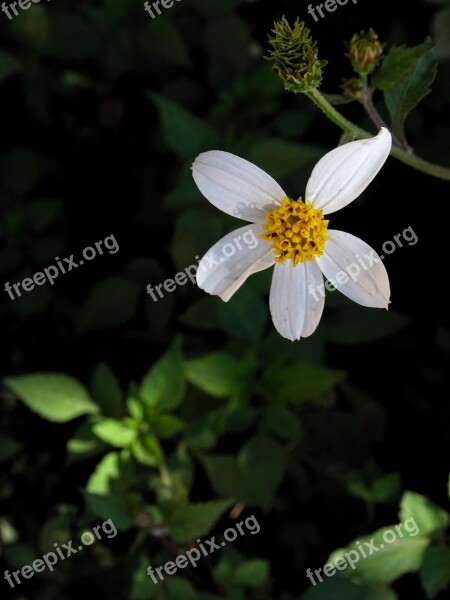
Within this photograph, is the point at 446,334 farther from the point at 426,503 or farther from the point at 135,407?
the point at 135,407

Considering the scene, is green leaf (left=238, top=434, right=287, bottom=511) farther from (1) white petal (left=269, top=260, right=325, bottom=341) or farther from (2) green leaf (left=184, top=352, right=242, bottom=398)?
(1) white petal (left=269, top=260, right=325, bottom=341)

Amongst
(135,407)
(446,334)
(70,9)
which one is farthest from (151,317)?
(70,9)

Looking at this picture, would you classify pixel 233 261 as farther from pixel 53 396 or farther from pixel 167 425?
pixel 53 396

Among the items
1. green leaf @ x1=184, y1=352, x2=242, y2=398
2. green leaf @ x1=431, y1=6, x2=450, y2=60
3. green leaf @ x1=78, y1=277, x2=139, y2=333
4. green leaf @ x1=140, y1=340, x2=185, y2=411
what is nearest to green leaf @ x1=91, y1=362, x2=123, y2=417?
green leaf @ x1=140, y1=340, x2=185, y2=411

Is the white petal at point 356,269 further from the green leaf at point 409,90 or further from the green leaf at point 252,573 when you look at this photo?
the green leaf at point 252,573

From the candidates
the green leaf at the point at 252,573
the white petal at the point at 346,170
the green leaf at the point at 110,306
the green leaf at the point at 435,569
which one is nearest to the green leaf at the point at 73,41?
the green leaf at the point at 110,306

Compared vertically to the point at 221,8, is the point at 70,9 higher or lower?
higher

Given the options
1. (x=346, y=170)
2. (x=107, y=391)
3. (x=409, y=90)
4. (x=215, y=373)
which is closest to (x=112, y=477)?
(x=107, y=391)
